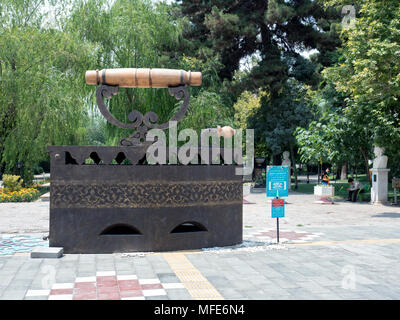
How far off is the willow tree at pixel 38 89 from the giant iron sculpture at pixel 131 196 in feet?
50.3

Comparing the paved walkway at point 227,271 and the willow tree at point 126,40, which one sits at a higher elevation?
the willow tree at point 126,40

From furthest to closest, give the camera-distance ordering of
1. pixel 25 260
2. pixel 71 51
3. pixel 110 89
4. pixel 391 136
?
1. pixel 71 51
2. pixel 391 136
3. pixel 110 89
4. pixel 25 260

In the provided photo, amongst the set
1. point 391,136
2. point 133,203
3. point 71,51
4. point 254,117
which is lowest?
point 133,203

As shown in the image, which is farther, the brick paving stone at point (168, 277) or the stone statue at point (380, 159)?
the stone statue at point (380, 159)

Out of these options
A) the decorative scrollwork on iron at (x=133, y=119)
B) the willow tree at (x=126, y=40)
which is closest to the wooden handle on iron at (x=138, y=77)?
the decorative scrollwork on iron at (x=133, y=119)

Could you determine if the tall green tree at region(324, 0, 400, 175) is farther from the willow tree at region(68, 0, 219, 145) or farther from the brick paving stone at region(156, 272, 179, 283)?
the brick paving stone at region(156, 272, 179, 283)

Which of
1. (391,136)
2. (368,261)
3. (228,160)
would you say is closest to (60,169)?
(228,160)

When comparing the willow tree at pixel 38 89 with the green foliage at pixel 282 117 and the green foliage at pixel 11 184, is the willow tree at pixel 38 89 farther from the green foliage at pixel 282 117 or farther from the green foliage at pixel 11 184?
the green foliage at pixel 282 117

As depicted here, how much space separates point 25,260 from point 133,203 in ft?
7.10

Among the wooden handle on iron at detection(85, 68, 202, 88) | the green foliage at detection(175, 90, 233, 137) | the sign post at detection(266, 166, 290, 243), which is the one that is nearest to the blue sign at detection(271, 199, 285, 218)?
the sign post at detection(266, 166, 290, 243)

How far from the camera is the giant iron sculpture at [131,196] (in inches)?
334
